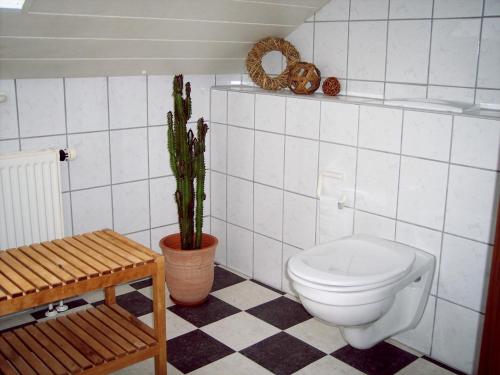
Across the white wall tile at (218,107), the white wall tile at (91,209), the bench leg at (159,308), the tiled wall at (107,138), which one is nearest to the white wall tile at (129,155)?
the tiled wall at (107,138)

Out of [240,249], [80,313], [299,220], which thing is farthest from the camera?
[240,249]

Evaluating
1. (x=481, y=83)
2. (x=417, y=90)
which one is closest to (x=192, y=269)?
(x=417, y=90)

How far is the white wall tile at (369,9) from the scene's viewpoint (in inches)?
94.9

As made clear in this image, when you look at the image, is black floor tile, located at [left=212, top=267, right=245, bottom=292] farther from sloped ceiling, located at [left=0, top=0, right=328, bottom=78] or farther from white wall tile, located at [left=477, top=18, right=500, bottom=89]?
white wall tile, located at [left=477, top=18, right=500, bottom=89]

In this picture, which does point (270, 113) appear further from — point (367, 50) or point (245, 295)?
point (245, 295)

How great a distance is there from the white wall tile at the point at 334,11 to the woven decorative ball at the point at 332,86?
28 centimetres

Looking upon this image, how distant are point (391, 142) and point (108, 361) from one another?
1.34m

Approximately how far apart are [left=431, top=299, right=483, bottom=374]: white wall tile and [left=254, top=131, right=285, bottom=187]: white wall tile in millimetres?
972

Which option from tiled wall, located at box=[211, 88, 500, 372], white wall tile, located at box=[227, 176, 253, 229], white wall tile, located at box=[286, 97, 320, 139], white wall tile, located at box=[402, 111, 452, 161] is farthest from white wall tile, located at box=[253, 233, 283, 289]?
white wall tile, located at box=[402, 111, 452, 161]

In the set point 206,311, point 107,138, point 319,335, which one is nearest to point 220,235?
point 206,311

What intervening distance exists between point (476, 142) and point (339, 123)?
613 millimetres

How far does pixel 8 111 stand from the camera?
2.38 m

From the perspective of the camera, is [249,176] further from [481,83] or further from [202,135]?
[481,83]

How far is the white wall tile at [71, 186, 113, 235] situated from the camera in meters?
2.68
